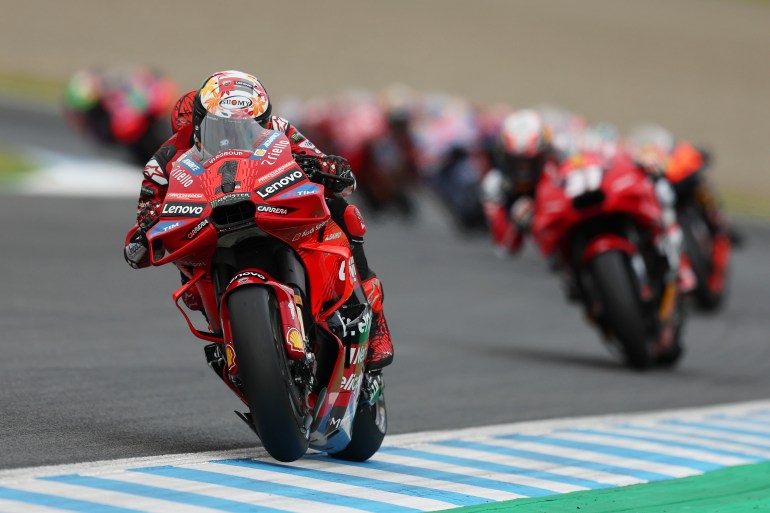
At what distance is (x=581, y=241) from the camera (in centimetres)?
1034

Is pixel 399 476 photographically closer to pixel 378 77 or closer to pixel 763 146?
pixel 763 146

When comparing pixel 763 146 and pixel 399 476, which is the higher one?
pixel 399 476

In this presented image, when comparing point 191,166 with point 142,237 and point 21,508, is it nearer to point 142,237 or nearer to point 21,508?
point 142,237

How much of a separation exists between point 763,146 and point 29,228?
859 inches

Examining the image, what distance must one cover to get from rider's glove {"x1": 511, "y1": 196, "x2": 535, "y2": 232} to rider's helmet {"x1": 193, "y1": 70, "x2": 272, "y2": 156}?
5279 mm

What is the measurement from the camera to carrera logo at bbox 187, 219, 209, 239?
16.6 feet

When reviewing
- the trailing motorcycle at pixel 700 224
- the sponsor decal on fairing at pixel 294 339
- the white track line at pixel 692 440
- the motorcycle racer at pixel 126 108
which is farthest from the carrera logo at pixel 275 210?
the motorcycle racer at pixel 126 108

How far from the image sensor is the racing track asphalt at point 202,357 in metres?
6.39

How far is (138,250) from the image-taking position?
538 cm

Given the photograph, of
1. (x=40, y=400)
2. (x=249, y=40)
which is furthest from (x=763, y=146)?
(x=40, y=400)

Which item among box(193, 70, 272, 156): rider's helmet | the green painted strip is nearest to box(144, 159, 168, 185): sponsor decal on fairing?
box(193, 70, 272, 156): rider's helmet

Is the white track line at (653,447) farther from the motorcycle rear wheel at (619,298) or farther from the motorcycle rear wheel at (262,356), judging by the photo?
the motorcycle rear wheel at (619,298)

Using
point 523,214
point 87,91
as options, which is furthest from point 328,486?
point 87,91

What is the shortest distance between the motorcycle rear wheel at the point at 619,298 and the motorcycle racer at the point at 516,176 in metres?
0.71
